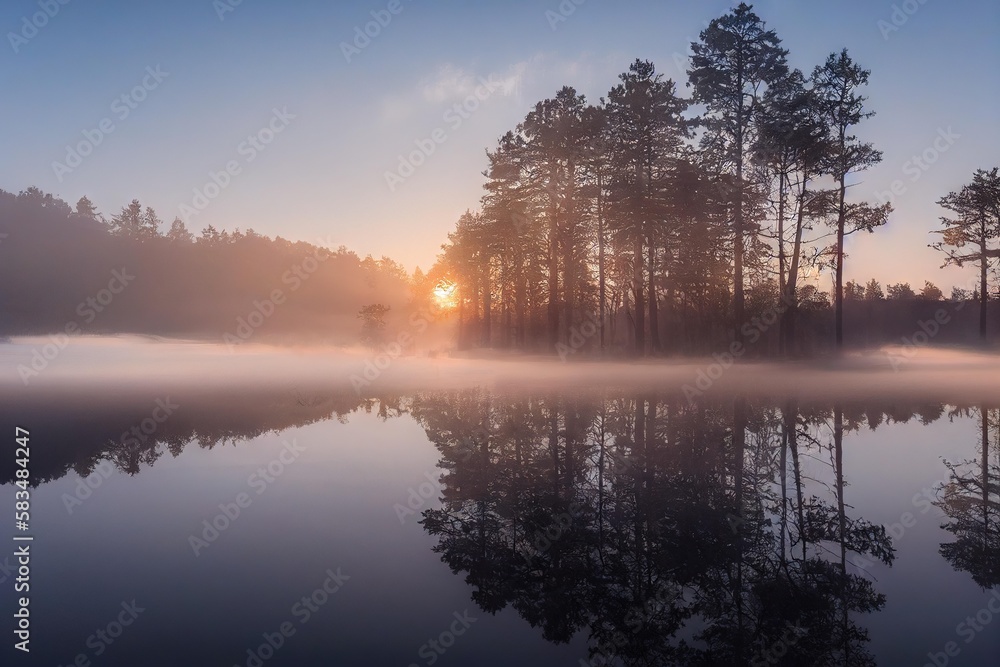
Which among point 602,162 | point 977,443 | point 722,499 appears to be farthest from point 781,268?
point 722,499

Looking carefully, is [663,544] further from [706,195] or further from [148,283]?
[148,283]

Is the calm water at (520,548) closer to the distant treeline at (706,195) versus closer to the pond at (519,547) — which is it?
the pond at (519,547)

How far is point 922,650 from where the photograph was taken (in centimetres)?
447

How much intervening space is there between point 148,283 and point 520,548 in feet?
442

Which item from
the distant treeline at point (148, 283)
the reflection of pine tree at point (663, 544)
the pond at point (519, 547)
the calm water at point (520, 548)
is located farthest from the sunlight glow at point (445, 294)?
the reflection of pine tree at point (663, 544)

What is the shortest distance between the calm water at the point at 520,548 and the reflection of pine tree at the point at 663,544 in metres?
0.03

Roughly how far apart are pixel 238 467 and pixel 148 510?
244cm

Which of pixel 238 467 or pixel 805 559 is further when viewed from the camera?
pixel 238 467

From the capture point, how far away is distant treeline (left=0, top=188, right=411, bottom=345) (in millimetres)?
100312

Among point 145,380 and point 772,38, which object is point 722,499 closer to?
point 145,380

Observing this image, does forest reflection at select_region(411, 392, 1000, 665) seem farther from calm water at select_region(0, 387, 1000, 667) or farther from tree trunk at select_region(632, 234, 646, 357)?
tree trunk at select_region(632, 234, 646, 357)

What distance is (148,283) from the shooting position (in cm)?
11775

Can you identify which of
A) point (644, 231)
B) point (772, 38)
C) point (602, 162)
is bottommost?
point (644, 231)

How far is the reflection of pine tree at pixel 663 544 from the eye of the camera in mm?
4781
